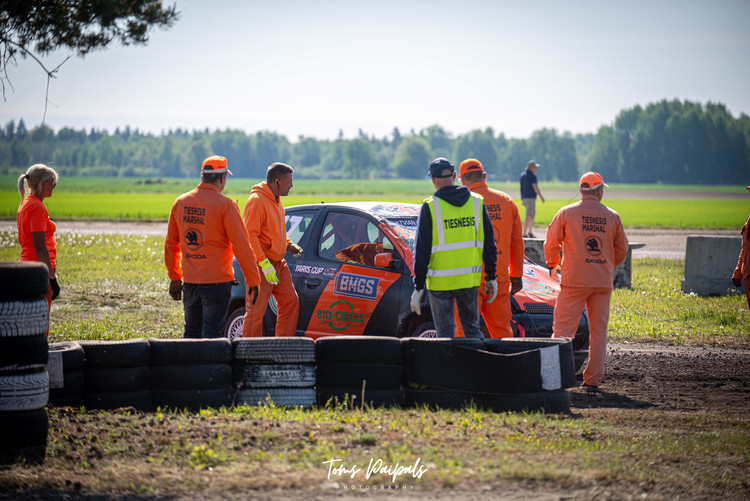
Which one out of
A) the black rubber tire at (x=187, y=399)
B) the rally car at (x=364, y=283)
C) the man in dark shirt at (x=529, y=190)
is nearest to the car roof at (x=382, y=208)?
the rally car at (x=364, y=283)

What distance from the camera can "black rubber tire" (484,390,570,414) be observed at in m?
6.09

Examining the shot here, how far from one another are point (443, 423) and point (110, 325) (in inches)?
265

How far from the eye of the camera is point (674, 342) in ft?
33.2

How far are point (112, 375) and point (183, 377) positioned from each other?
0.53 m

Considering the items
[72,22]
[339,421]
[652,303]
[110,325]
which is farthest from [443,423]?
[652,303]

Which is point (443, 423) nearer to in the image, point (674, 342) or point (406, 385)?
point (406, 385)

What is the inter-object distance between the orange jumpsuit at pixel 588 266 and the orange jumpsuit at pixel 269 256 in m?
2.68

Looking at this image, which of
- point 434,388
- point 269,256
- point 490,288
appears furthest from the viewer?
point 269,256

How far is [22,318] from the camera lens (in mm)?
5000

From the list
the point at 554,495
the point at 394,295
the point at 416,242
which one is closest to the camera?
the point at 554,495

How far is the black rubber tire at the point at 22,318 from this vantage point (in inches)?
195

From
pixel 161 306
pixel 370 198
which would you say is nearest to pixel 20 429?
pixel 161 306

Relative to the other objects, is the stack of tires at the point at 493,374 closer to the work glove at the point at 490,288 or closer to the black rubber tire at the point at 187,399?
the work glove at the point at 490,288

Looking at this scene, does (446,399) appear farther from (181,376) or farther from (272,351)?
(181,376)
